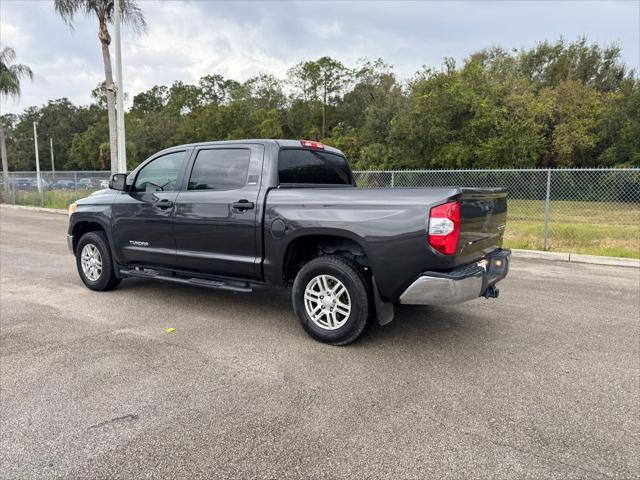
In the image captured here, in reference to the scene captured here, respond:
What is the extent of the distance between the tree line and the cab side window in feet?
74.7

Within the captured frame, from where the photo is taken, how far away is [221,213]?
4711 mm

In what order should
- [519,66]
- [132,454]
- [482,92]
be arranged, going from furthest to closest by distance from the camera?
[519,66], [482,92], [132,454]

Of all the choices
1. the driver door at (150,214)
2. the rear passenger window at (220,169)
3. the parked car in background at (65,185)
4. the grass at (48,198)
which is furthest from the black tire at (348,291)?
the parked car in background at (65,185)

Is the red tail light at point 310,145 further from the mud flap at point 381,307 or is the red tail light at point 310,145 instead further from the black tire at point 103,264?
the black tire at point 103,264

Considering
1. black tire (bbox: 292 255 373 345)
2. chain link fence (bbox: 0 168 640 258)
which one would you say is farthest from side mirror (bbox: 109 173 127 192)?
chain link fence (bbox: 0 168 640 258)

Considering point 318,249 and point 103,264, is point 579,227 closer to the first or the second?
point 318,249

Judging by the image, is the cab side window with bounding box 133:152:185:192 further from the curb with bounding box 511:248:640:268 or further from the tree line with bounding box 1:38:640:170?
the tree line with bounding box 1:38:640:170

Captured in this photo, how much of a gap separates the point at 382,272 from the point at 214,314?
7.22 ft

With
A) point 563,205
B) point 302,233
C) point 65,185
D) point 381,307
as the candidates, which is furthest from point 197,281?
point 65,185

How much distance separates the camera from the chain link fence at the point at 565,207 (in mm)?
10086

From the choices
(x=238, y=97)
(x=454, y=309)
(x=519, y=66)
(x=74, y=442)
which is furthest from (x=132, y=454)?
(x=238, y=97)

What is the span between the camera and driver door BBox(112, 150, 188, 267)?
5207mm

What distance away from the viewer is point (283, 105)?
2133 inches

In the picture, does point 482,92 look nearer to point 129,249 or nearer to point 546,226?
point 546,226
